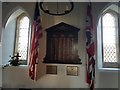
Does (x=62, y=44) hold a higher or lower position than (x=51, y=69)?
higher

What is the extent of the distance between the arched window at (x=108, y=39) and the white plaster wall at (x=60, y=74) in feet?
1.50

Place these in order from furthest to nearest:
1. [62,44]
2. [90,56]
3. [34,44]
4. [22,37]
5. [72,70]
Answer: [22,37]
[62,44]
[72,70]
[34,44]
[90,56]

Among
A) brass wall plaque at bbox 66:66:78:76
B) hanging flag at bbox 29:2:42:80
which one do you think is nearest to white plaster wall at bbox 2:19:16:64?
hanging flag at bbox 29:2:42:80

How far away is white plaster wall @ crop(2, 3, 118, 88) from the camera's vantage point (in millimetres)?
4496

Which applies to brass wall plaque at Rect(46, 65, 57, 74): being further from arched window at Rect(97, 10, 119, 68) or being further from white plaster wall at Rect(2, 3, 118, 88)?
arched window at Rect(97, 10, 119, 68)

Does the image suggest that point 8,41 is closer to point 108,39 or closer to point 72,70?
point 72,70

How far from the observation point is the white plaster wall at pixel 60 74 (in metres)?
4.50

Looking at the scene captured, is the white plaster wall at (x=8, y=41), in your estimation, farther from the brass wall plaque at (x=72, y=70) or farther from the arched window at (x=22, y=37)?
the brass wall plaque at (x=72, y=70)

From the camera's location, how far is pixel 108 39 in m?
4.99

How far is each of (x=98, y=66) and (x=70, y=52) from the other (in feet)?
2.86

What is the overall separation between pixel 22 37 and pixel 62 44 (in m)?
1.40

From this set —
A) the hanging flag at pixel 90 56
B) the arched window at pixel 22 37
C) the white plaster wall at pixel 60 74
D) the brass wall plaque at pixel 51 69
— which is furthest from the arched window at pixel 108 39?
the arched window at pixel 22 37

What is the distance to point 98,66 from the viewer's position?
477 centimetres

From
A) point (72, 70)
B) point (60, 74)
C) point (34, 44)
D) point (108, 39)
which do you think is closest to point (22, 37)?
point (34, 44)
